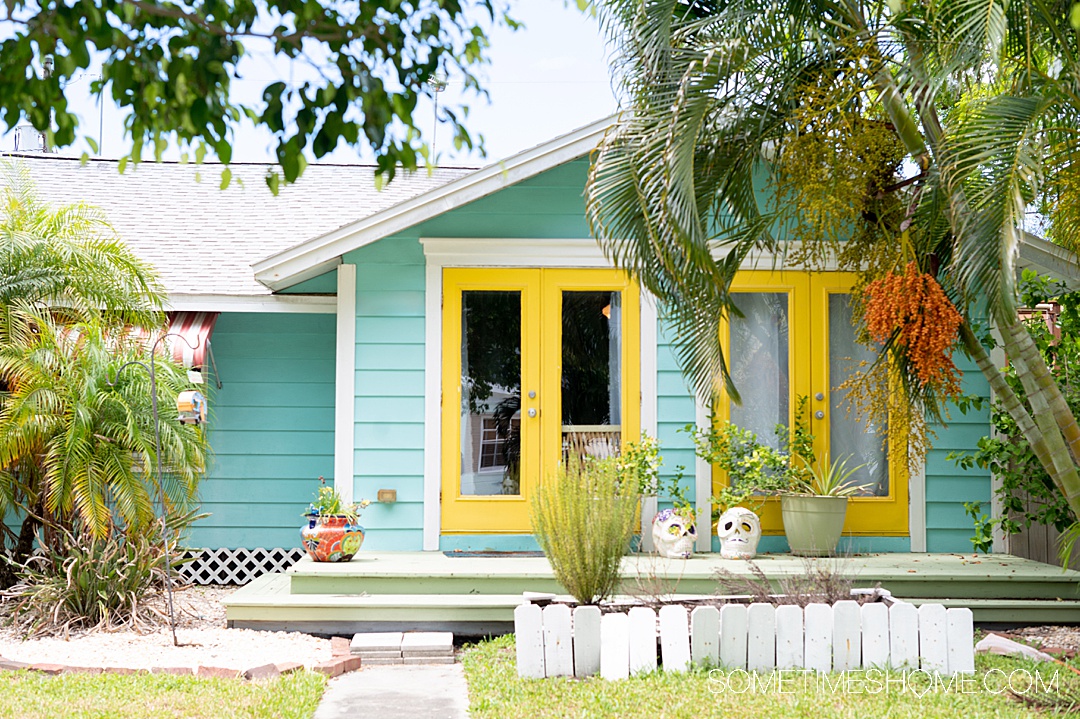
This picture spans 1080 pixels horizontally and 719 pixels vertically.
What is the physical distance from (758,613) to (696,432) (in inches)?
95.1

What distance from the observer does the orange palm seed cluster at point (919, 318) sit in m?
5.25

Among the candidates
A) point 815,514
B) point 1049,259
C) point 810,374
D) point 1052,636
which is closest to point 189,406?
point 815,514

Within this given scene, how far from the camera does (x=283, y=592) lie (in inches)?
272

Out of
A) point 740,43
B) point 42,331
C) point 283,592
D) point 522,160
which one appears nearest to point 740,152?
point 740,43

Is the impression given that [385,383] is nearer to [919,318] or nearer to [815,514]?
[815,514]

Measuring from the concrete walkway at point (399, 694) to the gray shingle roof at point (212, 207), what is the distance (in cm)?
361

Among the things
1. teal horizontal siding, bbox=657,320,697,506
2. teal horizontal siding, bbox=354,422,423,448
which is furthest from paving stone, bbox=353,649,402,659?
teal horizontal siding, bbox=657,320,697,506

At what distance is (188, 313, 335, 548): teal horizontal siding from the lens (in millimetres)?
8633

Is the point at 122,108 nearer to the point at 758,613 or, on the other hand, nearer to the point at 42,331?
the point at 758,613

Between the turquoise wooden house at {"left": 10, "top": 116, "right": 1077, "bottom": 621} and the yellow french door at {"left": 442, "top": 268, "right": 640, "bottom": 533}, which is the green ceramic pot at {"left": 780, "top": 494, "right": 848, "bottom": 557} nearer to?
the turquoise wooden house at {"left": 10, "top": 116, "right": 1077, "bottom": 621}

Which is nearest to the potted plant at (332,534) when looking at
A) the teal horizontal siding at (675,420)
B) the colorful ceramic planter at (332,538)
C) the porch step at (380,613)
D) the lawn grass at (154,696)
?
the colorful ceramic planter at (332,538)

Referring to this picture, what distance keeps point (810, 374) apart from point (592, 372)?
63.8 inches

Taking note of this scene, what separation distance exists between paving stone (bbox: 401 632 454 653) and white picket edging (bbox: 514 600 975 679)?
87cm

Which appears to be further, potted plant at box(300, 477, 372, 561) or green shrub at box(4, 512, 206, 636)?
potted plant at box(300, 477, 372, 561)
